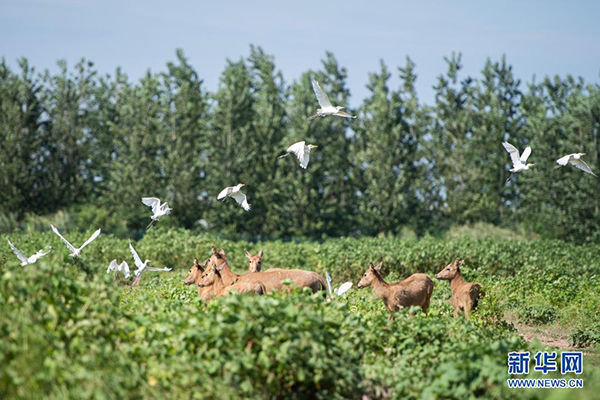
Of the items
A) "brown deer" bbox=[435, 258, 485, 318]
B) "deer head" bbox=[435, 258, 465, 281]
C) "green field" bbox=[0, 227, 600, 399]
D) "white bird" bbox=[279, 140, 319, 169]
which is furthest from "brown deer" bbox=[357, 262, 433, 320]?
"white bird" bbox=[279, 140, 319, 169]

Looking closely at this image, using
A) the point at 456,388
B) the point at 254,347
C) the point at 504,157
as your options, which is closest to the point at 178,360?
A: the point at 254,347

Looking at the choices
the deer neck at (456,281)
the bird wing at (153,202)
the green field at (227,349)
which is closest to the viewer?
the green field at (227,349)

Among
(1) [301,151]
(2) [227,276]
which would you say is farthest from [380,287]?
(1) [301,151]

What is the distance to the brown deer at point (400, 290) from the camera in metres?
11.6

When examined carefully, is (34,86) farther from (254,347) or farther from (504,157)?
(254,347)

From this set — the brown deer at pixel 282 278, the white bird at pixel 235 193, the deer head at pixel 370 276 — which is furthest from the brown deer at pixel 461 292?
the white bird at pixel 235 193

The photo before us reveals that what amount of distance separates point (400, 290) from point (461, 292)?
1140 mm

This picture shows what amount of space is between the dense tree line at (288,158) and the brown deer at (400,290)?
26568 mm

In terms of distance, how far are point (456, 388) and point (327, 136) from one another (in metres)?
34.8

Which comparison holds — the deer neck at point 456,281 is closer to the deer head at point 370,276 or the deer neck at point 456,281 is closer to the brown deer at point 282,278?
the deer head at point 370,276

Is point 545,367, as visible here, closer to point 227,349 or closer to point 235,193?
point 227,349

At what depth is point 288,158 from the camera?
131ft

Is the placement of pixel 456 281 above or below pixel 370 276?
below

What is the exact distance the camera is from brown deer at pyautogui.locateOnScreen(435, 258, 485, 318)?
11.9m
